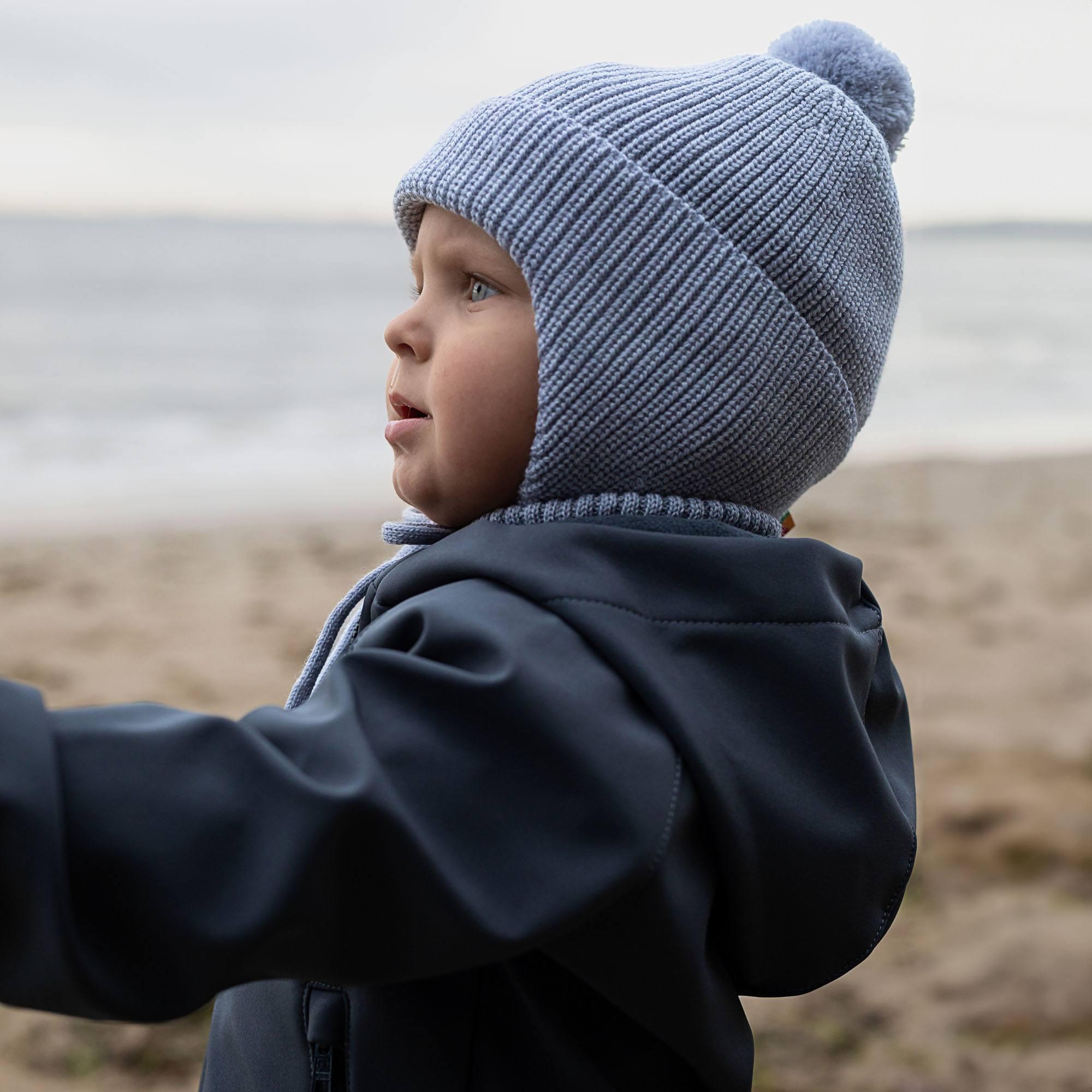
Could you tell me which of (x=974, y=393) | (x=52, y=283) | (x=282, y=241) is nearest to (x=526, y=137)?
(x=974, y=393)

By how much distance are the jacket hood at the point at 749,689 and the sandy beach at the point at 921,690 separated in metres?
1.11

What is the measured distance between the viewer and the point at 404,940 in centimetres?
72

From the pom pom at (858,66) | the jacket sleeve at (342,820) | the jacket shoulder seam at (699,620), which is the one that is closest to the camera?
the jacket sleeve at (342,820)

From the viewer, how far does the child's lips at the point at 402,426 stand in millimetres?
1047

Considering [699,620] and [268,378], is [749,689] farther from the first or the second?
[268,378]

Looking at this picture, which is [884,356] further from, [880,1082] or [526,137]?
[880,1082]

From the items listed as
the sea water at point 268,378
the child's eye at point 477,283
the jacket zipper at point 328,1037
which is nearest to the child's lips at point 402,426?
the child's eye at point 477,283

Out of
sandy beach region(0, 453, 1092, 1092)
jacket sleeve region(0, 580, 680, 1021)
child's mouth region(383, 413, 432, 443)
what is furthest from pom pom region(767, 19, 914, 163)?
sandy beach region(0, 453, 1092, 1092)

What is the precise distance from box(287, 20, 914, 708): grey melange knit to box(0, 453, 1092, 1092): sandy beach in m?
1.33

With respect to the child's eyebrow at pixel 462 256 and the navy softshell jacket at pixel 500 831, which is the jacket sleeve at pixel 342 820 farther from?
the child's eyebrow at pixel 462 256

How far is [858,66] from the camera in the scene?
1.18 meters

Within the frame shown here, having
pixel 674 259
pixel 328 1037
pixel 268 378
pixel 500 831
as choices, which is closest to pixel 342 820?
pixel 500 831

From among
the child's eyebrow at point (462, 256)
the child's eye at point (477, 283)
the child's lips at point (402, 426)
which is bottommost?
the child's lips at point (402, 426)

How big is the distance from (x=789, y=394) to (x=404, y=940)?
0.57 m
